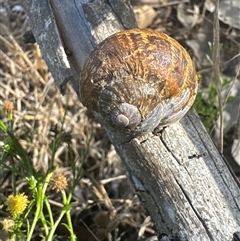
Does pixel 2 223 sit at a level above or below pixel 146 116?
below

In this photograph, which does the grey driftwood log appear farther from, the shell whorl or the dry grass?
the dry grass

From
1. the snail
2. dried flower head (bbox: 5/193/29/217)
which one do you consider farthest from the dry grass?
the snail

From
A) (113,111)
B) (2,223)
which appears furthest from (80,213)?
(113,111)

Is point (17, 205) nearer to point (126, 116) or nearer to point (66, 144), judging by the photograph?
point (126, 116)

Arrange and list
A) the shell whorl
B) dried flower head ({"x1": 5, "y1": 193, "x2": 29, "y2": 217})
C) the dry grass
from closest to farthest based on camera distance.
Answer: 1. the shell whorl
2. dried flower head ({"x1": 5, "y1": 193, "x2": 29, "y2": 217})
3. the dry grass

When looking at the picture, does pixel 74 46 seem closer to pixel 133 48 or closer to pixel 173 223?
pixel 133 48

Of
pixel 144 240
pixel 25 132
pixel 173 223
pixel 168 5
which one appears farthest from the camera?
pixel 168 5

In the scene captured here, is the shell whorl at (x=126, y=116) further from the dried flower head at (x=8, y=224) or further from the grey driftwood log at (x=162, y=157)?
the dried flower head at (x=8, y=224)
